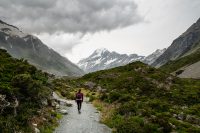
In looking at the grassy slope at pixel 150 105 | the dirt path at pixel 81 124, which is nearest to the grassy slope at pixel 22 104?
the dirt path at pixel 81 124

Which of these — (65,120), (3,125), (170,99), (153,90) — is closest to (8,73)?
(65,120)

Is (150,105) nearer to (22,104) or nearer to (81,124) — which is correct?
(81,124)

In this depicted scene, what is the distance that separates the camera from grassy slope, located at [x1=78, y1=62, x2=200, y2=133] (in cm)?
3112

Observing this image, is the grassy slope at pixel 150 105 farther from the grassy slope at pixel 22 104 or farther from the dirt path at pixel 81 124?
the grassy slope at pixel 22 104

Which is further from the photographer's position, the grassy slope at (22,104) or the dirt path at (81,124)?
the dirt path at (81,124)

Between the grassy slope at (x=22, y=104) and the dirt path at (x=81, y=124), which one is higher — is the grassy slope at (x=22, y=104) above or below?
above

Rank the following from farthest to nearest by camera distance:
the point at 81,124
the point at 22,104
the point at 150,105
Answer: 1. the point at 150,105
2. the point at 81,124
3. the point at 22,104

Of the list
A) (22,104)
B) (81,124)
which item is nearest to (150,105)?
(81,124)

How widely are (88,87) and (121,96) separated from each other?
4210cm

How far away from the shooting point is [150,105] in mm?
44438

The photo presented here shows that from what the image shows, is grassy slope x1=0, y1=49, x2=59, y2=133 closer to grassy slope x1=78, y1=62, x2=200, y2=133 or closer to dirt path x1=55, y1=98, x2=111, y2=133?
dirt path x1=55, y1=98, x2=111, y2=133

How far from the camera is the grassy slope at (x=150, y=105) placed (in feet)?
102

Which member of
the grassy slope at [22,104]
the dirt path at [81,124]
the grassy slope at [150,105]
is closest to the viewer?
the grassy slope at [22,104]

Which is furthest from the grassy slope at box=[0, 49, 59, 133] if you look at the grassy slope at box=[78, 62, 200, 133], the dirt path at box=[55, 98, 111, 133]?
the grassy slope at box=[78, 62, 200, 133]
